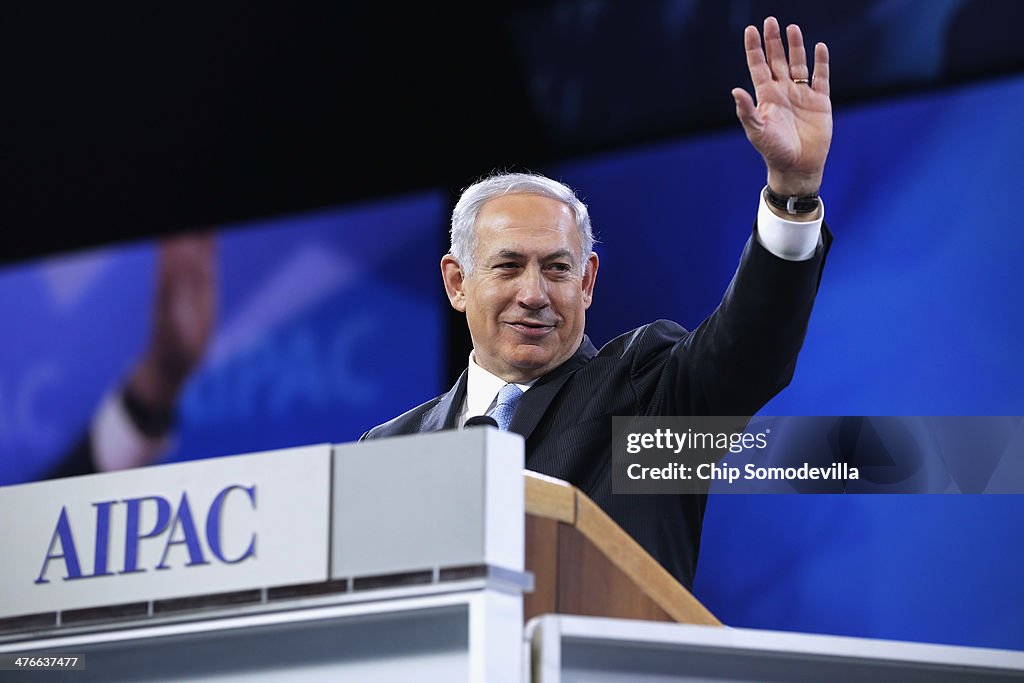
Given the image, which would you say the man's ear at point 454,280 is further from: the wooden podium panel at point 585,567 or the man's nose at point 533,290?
the wooden podium panel at point 585,567

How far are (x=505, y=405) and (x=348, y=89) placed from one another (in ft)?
8.09

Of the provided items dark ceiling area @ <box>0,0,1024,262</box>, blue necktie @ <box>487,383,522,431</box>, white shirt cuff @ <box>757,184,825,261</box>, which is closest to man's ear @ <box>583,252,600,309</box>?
blue necktie @ <box>487,383,522,431</box>

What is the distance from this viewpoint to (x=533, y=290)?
2209 millimetres

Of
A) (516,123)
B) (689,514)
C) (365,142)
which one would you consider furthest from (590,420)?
(365,142)

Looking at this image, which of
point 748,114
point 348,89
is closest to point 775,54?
point 748,114

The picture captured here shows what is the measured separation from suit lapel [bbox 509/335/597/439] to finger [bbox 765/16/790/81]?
1.81 ft

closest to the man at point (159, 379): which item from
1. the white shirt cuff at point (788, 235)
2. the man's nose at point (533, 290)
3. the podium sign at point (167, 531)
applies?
the man's nose at point (533, 290)

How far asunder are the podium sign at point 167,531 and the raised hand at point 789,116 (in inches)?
35.2

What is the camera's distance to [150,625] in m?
1.16

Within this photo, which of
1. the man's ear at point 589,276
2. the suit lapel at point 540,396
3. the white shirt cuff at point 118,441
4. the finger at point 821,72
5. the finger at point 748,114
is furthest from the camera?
the white shirt cuff at point 118,441

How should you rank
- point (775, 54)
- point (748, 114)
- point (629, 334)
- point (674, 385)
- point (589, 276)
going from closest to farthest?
point (748, 114)
point (775, 54)
point (674, 385)
point (629, 334)
point (589, 276)

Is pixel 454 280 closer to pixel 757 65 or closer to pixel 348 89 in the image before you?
pixel 757 65

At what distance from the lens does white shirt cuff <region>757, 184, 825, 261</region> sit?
185 centimetres

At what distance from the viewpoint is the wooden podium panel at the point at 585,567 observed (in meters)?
1.22
